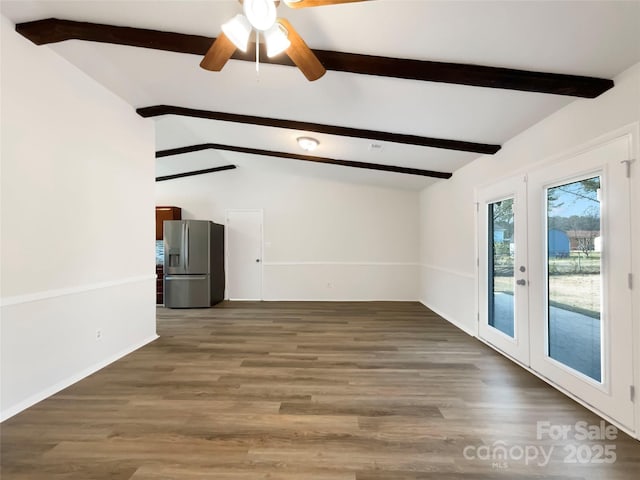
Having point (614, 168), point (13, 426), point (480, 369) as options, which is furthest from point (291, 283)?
point (614, 168)

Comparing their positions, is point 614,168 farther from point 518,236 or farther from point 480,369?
point 480,369

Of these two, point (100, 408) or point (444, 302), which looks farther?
point (444, 302)

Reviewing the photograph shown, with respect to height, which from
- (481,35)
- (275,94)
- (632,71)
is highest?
(275,94)

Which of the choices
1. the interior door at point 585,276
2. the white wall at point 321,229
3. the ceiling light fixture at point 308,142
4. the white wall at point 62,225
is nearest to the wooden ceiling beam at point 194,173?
the white wall at point 321,229

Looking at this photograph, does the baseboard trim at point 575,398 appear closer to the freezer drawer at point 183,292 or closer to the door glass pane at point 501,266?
the door glass pane at point 501,266

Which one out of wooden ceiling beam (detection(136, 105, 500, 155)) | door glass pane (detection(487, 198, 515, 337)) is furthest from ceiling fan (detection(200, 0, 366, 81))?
door glass pane (detection(487, 198, 515, 337))

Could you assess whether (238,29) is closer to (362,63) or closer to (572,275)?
(362,63)

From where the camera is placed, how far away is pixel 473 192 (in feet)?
14.0

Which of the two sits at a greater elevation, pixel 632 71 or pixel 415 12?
pixel 415 12

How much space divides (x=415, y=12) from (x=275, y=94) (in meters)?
1.60

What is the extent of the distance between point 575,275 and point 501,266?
114cm

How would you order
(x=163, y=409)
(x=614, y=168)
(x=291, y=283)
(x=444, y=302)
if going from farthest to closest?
(x=291, y=283) < (x=444, y=302) < (x=163, y=409) < (x=614, y=168)

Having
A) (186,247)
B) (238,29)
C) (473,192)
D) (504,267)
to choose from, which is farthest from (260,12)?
(186,247)

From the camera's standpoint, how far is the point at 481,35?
6.35 ft
